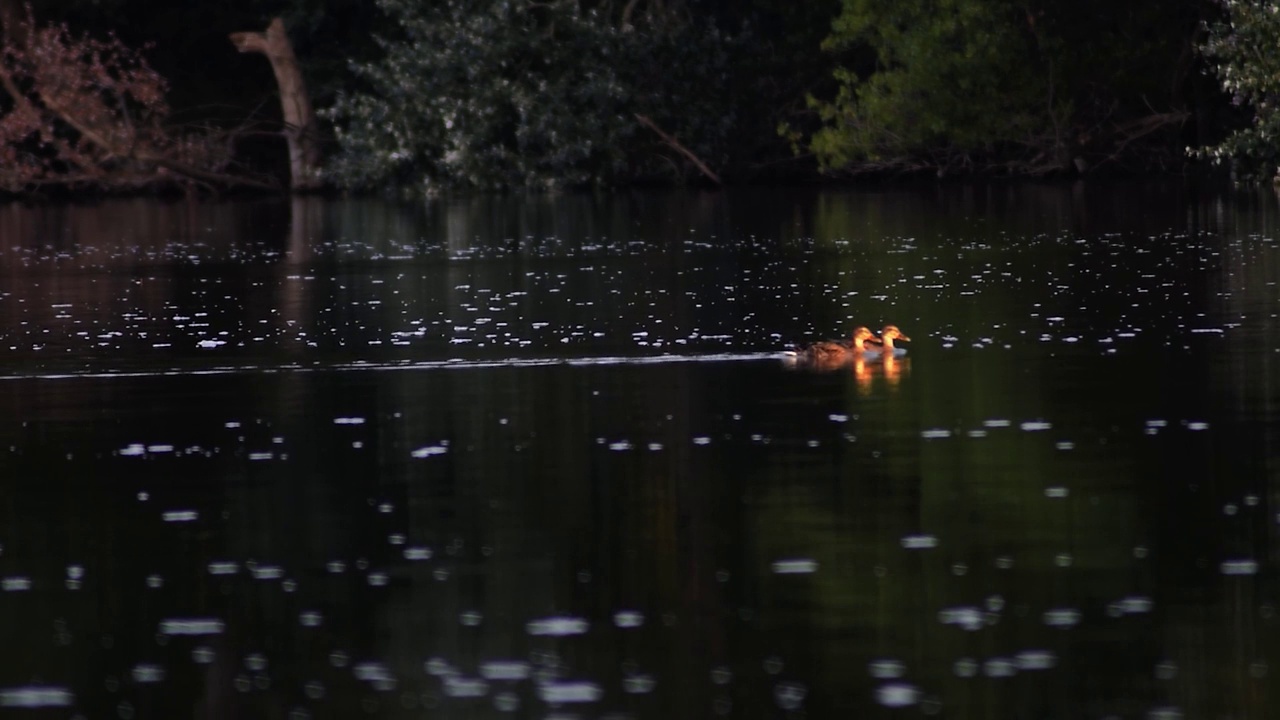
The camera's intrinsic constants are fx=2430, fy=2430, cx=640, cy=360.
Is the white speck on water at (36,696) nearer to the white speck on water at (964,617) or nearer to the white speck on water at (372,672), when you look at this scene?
the white speck on water at (372,672)

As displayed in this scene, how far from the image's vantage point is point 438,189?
2089 inches

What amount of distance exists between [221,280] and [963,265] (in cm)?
863

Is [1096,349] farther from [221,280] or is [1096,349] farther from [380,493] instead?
[221,280]

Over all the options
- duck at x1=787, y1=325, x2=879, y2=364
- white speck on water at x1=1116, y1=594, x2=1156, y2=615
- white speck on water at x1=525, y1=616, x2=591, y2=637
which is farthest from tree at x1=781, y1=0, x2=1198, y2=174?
white speck on water at x1=525, y1=616, x2=591, y2=637

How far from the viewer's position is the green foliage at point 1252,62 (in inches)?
1238

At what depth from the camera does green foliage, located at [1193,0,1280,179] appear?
3145cm

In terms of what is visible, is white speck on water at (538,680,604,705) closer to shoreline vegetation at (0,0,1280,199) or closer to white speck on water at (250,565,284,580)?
white speck on water at (250,565,284,580)

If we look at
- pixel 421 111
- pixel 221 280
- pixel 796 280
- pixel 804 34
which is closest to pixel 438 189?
pixel 421 111

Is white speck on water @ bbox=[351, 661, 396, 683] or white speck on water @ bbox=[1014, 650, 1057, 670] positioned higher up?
white speck on water @ bbox=[1014, 650, 1057, 670]

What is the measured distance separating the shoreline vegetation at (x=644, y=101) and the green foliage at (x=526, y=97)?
0.21ft

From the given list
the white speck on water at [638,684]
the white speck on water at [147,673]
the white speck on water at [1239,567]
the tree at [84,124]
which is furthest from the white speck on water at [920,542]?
the tree at [84,124]

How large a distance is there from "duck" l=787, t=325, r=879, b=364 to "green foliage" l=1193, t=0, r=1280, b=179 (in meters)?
14.9

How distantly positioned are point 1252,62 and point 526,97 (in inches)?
854

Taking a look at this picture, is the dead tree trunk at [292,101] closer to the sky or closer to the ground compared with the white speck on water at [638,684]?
closer to the sky
